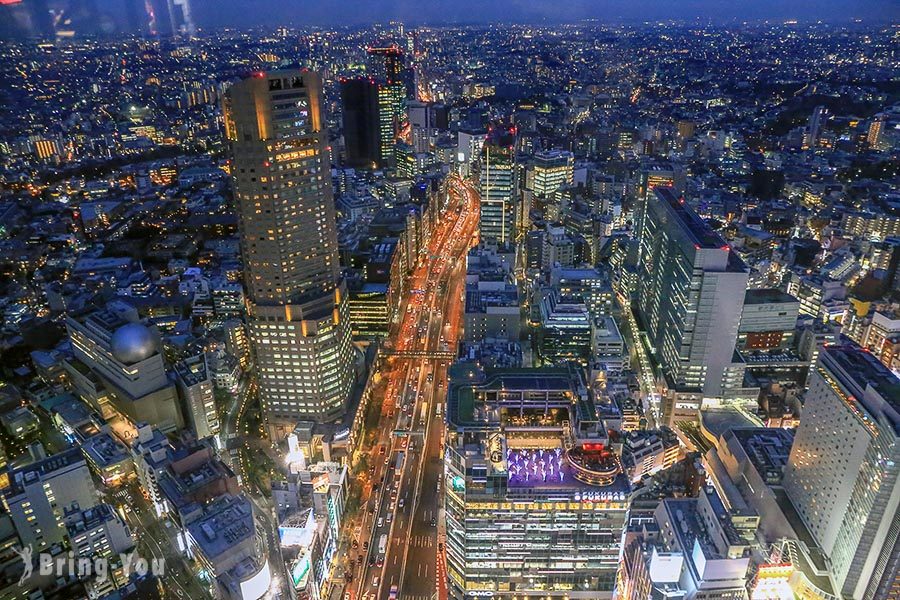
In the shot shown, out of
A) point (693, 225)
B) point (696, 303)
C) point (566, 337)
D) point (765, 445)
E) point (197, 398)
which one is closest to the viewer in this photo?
point (765, 445)

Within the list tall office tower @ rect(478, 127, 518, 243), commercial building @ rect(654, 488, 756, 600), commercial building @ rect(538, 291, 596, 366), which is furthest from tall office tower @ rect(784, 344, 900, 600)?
tall office tower @ rect(478, 127, 518, 243)

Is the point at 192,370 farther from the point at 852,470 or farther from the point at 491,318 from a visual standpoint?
the point at 852,470

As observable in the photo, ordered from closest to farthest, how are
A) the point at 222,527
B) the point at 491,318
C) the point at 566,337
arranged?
the point at 222,527 < the point at 566,337 < the point at 491,318

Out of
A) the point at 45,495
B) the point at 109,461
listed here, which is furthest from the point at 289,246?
the point at 45,495

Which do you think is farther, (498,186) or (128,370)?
(498,186)

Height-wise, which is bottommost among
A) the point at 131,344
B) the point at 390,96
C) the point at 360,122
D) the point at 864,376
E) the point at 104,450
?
the point at 104,450

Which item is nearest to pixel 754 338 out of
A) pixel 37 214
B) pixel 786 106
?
pixel 37 214
